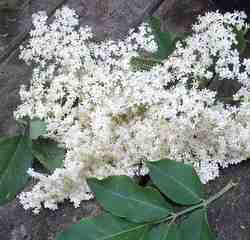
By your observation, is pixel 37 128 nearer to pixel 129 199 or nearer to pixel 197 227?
pixel 129 199

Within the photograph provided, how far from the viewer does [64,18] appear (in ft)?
3.52

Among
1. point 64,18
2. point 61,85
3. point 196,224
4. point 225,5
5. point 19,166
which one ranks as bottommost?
point 196,224

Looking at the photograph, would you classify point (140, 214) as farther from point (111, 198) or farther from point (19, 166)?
point (19, 166)

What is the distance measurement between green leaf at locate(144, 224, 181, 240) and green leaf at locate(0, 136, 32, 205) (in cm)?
27

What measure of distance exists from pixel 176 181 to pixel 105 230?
0.14m

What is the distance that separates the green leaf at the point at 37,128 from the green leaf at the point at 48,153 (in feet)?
0.07

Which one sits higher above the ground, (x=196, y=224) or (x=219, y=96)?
(x=219, y=96)

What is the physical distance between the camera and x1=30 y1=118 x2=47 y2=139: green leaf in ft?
3.34

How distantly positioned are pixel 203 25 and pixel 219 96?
14cm

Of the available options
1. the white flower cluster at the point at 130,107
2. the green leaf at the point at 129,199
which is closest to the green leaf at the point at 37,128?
the white flower cluster at the point at 130,107

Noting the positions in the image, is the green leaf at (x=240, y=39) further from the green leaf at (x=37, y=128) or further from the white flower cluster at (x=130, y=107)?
the green leaf at (x=37, y=128)

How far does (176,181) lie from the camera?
2.89 feet

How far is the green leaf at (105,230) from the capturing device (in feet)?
2.79

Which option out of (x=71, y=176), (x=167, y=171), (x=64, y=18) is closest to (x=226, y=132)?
(x=167, y=171)
